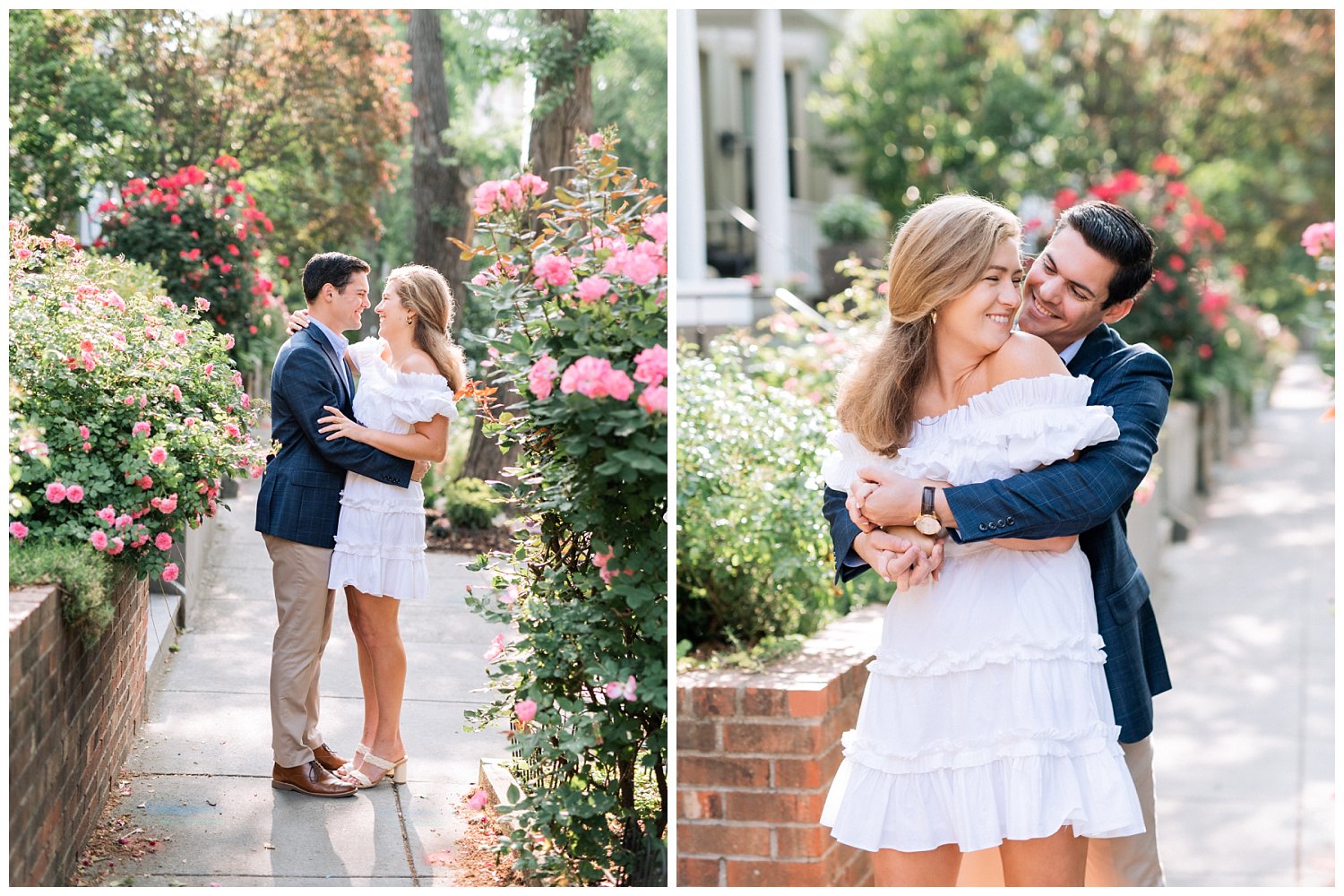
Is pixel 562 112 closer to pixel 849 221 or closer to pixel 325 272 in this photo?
pixel 325 272

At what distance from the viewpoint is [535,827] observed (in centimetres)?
276

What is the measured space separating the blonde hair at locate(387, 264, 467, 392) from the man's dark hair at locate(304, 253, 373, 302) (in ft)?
0.32

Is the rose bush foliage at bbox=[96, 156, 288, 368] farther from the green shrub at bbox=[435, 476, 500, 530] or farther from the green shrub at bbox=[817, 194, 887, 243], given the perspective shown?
the green shrub at bbox=[817, 194, 887, 243]

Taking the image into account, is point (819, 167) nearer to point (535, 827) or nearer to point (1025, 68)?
point (1025, 68)

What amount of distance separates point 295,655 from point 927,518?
1.44 metres

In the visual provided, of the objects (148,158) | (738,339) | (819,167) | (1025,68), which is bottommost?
(738,339)

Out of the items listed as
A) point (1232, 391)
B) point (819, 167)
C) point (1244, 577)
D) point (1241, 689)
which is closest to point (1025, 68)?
point (819, 167)

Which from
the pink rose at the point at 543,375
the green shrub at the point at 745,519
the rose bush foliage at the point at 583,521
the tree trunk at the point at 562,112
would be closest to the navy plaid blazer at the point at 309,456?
the rose bush foliage at the point at 583,521

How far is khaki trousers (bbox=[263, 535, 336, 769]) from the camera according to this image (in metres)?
2.80

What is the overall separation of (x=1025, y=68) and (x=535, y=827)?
Answer: 10681 millimetres

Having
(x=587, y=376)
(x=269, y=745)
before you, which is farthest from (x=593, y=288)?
(x=269, y=745)

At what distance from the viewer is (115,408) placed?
275 cm

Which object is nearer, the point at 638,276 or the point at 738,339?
the point at 638,276

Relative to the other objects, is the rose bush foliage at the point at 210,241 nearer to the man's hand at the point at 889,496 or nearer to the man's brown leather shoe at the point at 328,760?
the man's brown leather shoe at the point at 328,760
